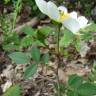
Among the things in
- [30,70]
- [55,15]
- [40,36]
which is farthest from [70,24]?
[30,70]

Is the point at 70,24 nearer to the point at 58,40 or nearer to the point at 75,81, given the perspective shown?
the point at 58,40

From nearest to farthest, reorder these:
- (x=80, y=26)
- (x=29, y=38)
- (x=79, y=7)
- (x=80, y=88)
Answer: (x=80, y=26) → (x=80, y=88) → (x=29, y=38) → (x=79, y=7)

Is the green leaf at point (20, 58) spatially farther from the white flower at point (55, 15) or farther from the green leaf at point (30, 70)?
the white flower at point (55, 15)

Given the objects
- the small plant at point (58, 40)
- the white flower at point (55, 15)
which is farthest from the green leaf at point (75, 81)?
the white flower at point (55, 15)

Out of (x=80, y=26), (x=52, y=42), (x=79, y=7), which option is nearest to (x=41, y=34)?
(x=80, y=26)

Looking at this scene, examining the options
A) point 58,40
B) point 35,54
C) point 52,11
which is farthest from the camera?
point 35,54

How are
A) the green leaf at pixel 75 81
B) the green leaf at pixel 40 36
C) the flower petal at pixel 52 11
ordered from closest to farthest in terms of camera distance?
the flower petal at pixel 52 11 < the green leaf at pixel 40 36 < the green leaf at pixel 75 81

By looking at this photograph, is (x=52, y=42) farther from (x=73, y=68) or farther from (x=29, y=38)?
(x=29, y=38)

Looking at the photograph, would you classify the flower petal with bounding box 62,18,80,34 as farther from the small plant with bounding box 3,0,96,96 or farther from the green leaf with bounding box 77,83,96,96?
the green leaf with bounding box 77,83,96,96

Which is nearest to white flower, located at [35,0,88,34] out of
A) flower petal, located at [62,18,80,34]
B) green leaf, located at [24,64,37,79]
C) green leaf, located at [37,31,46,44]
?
flower petal, located at [62,18,80,34]
